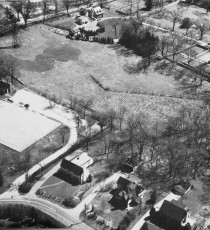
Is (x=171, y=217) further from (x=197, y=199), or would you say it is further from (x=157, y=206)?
(x=197, y=199)

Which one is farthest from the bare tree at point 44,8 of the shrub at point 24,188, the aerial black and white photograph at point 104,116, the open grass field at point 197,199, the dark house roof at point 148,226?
the dark house roof at point 148,226

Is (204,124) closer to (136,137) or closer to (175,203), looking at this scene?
(136,137)

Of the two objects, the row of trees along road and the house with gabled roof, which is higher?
the row of trees along road

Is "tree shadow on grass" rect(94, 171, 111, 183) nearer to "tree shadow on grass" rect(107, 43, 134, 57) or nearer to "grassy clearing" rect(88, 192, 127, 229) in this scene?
"grassy clearing" rect(88, 192, 127, 229)

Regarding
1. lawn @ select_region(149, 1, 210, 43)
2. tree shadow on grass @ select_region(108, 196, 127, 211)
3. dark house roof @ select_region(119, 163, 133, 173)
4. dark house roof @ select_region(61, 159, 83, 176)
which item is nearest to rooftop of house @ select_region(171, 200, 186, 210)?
tree shadow on grass @ select_region(108, 196, 127, 211)

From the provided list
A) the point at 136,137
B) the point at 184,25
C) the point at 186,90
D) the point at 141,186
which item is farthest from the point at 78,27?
the point at 141,186
